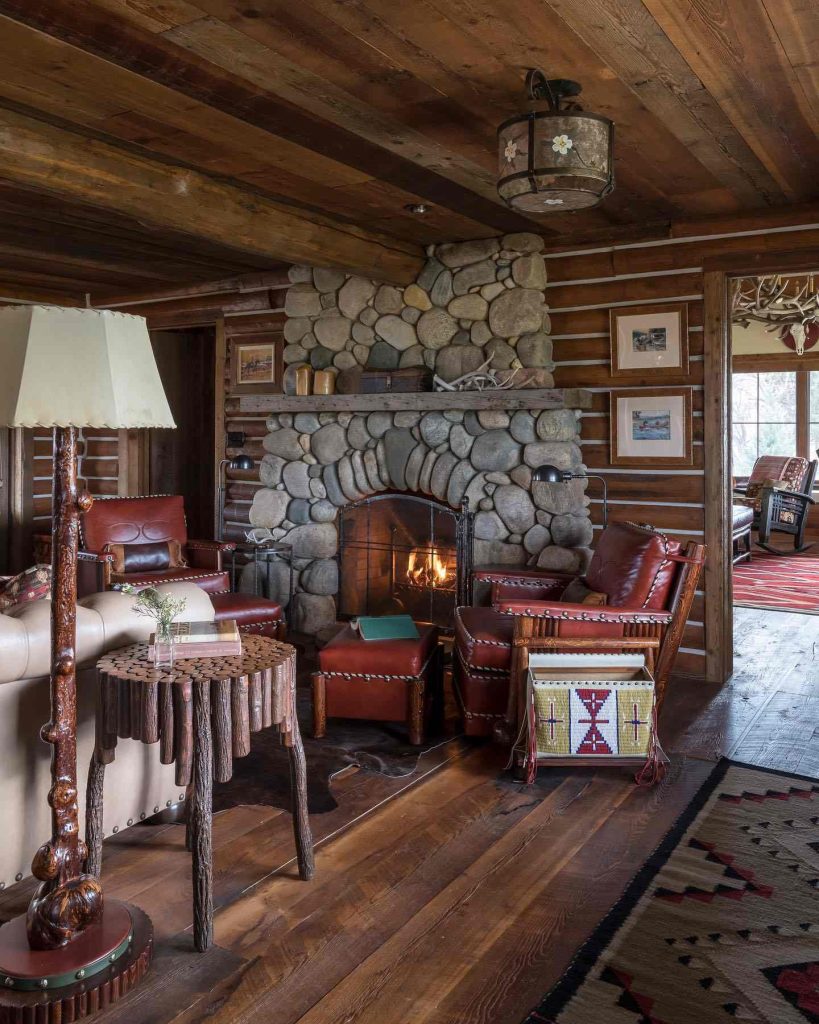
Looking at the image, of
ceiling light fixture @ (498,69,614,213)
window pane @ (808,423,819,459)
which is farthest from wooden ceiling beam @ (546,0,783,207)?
window pane @ (808,423,819,459)

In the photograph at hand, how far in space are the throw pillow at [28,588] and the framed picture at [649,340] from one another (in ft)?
11.4

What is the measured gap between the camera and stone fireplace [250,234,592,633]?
5320mm

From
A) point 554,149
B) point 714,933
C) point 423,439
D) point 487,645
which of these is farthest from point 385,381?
point 714,933

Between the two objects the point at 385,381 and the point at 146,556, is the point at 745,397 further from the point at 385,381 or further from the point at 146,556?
the point at 146,556

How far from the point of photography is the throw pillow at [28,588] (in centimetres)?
322

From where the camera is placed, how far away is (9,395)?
2080 mm

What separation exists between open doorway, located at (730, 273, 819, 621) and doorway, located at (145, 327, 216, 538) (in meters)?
4.90

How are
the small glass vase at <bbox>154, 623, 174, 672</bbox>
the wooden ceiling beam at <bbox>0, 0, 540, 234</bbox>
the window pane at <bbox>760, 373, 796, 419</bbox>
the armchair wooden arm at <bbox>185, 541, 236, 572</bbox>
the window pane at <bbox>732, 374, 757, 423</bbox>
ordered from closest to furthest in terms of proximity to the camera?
the small glass vase at <bbox>154, 623, 174, 672</bbox>, the wooden ceiling beam at <bbox>0, 0, 540, 234</bbox>, the armchair wooden arm at <bbox>185, 541, 236, 572</bbox>, the window pane at <bbox>760, 373, 796, 419</bbox>, the window pane at <bbox>732, 374, 757, 423</bbox>

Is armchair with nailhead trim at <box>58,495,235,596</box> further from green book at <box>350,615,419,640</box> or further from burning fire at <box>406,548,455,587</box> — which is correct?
green book at <box>350,615,419,640</box>

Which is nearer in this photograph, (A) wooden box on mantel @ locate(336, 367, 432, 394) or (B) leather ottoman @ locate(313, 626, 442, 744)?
(B) leather ottoman @ locate(313, 626, 442, 744)

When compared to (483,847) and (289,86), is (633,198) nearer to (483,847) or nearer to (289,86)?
(289,86)

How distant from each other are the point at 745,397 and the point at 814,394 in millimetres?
822

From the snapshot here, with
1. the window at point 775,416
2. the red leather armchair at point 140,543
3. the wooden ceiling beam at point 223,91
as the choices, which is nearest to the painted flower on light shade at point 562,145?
the wooden ceiling beam at point 223,91

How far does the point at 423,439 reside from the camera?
5.72m
